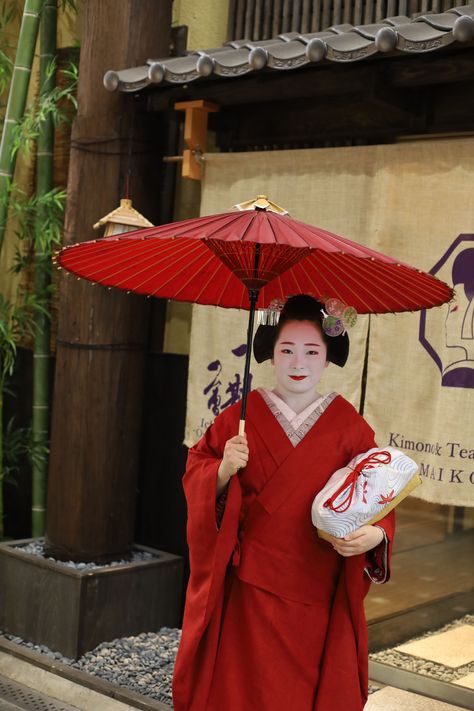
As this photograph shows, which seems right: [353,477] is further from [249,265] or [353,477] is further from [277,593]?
[249,265]

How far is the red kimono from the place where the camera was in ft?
11.9

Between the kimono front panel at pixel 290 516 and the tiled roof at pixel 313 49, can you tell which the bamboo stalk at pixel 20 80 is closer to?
the tiled roof at pixel 313 49

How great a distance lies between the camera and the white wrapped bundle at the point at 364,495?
3424 millimetres

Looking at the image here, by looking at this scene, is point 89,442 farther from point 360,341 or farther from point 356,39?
point 356,39

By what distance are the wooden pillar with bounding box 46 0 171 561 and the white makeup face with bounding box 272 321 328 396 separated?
106 inches

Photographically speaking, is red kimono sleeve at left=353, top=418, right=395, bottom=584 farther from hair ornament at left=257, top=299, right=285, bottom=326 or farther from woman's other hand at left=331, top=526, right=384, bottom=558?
hair ornament at left=257, top=299, right=285, bottom=326

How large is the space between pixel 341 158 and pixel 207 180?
1.06 metres

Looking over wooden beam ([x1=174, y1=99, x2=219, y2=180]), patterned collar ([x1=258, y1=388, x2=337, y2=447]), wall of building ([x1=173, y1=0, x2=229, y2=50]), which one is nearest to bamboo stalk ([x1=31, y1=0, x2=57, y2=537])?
wall of building ([x1=173, y1=0, x2=229, y2=50])

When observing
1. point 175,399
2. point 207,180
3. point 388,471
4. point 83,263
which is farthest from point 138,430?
point 388,471

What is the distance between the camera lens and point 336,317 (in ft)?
12.3

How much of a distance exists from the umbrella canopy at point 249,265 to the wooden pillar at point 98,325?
7.07 ft

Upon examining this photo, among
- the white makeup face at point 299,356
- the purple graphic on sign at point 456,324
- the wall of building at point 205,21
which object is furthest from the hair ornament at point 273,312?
the wall of building at point 205,21

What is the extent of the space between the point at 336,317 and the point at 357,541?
0.90 m

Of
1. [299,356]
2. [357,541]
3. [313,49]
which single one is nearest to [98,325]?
[313,49]
